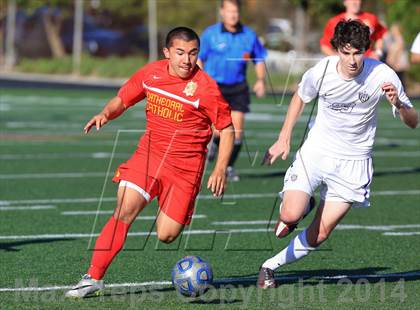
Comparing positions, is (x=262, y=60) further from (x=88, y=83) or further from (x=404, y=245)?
(x=88, y=83)

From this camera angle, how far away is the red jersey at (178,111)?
289 inches

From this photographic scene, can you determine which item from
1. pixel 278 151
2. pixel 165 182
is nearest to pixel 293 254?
pixel 278 151

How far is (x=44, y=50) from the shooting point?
50.9m

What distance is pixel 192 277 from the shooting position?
23.4 feet

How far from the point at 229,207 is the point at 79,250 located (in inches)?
123

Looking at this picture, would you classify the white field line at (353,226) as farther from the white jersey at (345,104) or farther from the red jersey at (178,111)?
the red jersey at (178,111)

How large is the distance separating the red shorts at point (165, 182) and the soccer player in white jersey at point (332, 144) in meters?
0.61

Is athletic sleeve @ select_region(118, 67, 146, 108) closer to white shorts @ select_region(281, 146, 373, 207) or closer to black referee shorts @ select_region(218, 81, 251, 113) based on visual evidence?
white shorts @ select_region(281, 146, 373, 207)

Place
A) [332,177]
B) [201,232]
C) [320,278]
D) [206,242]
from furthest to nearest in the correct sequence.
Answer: [201,232] < [206,242] < [320,278] < [332,177]

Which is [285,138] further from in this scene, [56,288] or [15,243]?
[15,243]

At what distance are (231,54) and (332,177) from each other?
607 centimetres

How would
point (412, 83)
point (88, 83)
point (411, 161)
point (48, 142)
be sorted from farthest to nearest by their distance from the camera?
1. point (88, 83)
2. point (412, 83)
3. point (48, 142)
4. point (411, 161)

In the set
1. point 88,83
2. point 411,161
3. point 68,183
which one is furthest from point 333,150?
point 88,83

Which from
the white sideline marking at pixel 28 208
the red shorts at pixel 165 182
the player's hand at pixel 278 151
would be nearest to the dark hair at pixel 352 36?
the player's hand at pixel 278 151
